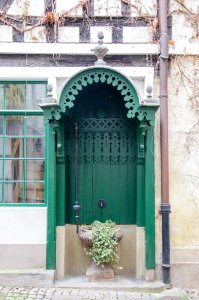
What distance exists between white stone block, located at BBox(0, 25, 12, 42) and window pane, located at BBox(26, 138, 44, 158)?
5.55 ft

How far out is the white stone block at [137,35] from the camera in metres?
7.01

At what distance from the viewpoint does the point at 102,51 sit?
653 centimetres

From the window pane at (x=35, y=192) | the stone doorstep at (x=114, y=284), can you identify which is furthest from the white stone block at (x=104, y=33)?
the stone doorstep at (x=114, y=284)

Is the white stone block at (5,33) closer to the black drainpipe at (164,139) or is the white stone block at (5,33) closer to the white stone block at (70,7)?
the white stone block at (70,7)

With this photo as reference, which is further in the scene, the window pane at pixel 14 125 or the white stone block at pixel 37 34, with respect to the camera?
the window pane at pixel 14 125

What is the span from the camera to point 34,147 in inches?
281

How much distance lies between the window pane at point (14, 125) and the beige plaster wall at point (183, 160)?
7.42 ft

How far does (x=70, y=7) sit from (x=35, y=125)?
6.69ft

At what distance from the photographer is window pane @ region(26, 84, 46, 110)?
7105 mm

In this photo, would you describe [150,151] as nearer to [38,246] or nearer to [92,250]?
[92,250]

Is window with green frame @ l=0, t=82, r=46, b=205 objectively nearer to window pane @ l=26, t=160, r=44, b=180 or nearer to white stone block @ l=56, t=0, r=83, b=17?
window pane @ l=26, t=160, r=44, b=180

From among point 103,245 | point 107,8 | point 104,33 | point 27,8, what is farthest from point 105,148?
point 27,8

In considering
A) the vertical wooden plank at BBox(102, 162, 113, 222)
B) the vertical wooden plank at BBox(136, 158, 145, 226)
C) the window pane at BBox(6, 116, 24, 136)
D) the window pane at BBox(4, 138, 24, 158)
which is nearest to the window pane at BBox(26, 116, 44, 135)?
the window pane at BBox(6, 116, 24, 136)

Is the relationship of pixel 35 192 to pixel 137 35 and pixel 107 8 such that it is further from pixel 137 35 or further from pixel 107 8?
pixel 107 8
